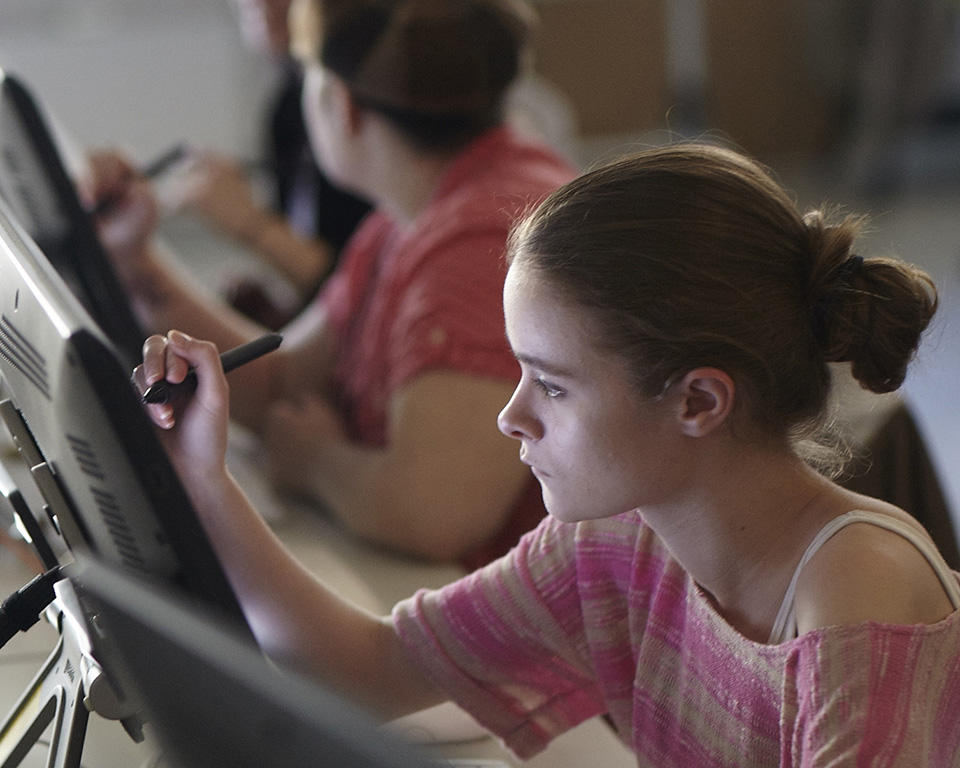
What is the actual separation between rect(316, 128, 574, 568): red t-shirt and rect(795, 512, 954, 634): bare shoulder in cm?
40

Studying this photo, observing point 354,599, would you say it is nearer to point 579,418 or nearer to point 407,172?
point 579,418

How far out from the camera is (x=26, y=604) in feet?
2.28

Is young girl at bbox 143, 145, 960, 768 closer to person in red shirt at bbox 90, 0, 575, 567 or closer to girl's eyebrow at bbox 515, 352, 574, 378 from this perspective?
girl's eyebrow at bbox 515, 352, 574, 378

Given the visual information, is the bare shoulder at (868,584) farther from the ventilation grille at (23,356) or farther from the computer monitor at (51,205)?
the computer monitor at (51,205)

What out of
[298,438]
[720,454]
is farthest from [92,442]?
[298,438]

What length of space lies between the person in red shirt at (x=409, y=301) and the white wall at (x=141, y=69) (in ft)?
8.44

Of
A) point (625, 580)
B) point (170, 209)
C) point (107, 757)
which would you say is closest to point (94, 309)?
point (107, 757)

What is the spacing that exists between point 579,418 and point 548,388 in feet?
0.09

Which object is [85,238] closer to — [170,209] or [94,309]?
[94,309]

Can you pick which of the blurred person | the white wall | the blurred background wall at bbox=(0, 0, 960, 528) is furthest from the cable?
the white wall

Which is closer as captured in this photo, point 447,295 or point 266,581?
point 266,581

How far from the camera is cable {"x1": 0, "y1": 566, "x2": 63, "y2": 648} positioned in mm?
691

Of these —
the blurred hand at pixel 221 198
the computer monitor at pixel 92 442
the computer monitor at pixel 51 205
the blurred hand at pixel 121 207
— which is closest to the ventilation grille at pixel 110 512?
the computer monitor at pixel 92 442

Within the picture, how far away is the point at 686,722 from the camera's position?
758 mm
